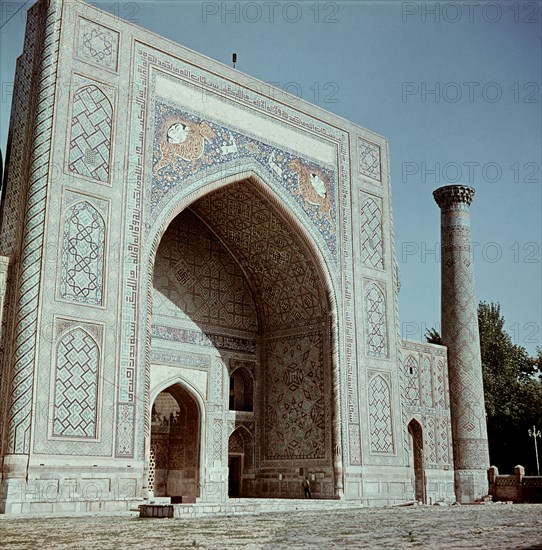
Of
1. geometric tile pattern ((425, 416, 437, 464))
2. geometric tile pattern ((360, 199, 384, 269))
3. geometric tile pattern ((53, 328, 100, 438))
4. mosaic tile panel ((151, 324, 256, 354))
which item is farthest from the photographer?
geometric tile pattern ((425, 416, 437, 464))

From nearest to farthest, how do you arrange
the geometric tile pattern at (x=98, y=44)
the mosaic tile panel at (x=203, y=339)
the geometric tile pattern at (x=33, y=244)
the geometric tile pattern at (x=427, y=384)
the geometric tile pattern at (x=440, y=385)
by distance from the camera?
1. the geometric tile pattern at (x=33, y=244)
2. the geometric tile pattern at (x=98, y=44)
3. the mosaic tile panel at (x=203, y=339)
4. the geometric tile pattern at (x=427, y=384)
5. the geometric tile pattern at (x=440, y=385)

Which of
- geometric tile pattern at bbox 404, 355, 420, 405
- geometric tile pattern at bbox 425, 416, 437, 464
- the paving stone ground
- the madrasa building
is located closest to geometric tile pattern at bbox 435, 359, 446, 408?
the madrasa building

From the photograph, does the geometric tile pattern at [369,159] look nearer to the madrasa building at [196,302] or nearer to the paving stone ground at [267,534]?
the madrasa building at [196,302]

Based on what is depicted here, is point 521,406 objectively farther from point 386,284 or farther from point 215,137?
point 215,137

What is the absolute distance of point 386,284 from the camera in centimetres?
1295

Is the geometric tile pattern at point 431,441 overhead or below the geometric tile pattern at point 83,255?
below

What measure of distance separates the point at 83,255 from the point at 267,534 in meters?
4.88

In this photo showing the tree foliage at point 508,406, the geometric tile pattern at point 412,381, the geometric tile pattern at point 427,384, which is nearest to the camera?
the geometric tile pattern at point 412,381

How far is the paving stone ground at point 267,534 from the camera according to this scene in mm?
4195

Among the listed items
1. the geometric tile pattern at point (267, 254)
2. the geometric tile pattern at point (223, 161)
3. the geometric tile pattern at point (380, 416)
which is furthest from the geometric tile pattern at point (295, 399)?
the geometric tile pattern at point (223, 161)

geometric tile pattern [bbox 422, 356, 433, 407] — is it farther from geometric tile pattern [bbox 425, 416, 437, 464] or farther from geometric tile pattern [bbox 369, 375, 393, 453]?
geometric tile pattern [bbox 369, 375, 393, 453]

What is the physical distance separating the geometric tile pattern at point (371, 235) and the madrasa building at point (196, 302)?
0.13 feet

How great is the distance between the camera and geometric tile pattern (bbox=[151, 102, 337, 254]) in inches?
400

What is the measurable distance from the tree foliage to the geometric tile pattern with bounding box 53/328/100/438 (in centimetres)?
1734
